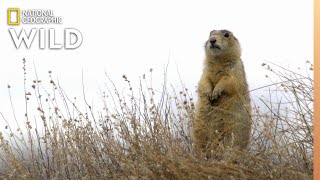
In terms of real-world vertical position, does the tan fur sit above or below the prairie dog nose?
below

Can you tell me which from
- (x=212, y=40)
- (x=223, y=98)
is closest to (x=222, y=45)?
(x=212, y=40)

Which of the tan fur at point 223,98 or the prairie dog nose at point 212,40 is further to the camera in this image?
the prairie dog nose at point 212,40

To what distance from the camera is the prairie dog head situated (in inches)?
323

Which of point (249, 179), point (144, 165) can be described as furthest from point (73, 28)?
point (249, 179)

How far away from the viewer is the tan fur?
766cm

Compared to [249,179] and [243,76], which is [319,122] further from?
[243,76]

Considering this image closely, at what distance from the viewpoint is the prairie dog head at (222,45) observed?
8.20 metres

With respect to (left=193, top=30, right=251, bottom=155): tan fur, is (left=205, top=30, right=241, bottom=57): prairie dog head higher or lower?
higher

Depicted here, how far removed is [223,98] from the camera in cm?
788

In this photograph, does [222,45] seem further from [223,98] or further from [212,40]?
[223,98]

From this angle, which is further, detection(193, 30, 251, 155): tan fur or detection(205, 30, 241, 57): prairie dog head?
detection(205, 30, 241, 57): prairie dog head

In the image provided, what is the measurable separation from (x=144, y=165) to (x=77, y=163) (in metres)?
2.40

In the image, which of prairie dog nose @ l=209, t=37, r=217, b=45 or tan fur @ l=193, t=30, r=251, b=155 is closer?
tan fur @ l=193, t=30, r=251, b=155

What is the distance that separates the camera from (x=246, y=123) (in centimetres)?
774
